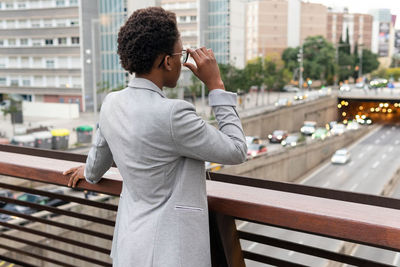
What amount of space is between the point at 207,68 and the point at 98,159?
0.26m

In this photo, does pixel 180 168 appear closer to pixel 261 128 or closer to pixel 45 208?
pixel 45 208

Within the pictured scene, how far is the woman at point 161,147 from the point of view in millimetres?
710

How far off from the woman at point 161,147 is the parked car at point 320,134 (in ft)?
64.5

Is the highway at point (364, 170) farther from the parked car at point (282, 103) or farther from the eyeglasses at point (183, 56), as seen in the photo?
the eyeglasses at point (183, 56)

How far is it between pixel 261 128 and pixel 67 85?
25.3 ft

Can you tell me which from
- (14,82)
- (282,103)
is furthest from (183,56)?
(282,103)

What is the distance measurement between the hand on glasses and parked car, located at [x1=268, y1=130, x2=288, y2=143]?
55.2 feet

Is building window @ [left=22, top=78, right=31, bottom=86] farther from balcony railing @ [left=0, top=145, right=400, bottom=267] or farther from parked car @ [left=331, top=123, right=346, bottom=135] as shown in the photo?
balcony railing @ [left=0, top=145, right=400, bottom=267]

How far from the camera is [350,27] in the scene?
42875 millimetres

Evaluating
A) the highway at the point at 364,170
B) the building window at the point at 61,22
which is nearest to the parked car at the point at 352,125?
the highway at the point at 364,170

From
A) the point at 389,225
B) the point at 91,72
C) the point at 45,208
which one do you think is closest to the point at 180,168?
the point at 389,225

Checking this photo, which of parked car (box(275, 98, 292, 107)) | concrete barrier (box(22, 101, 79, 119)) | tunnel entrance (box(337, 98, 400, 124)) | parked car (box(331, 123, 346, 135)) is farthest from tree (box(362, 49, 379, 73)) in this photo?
concrete barrier (box(22, 101, 79, 119))

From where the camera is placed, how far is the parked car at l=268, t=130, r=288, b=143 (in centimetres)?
1784

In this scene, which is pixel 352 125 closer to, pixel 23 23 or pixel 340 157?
pixel 340 157
